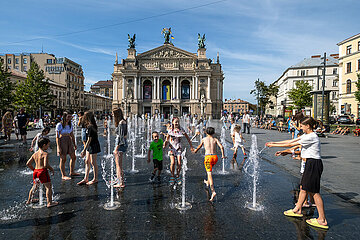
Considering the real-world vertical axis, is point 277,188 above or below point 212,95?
below

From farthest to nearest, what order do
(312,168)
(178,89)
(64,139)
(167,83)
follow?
(167,83)
(178,89)
(64,139)
(312,168)

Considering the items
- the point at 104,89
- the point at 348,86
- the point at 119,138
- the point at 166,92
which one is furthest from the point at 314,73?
the point at 104,89

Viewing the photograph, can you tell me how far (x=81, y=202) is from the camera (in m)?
4.87

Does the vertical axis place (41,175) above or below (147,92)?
below

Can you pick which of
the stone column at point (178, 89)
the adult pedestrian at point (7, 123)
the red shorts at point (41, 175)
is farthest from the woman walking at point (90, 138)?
the stone column at point (178, 89)

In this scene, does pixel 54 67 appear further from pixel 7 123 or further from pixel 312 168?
pixel 312 168

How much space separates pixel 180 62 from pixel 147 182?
61.1 meters

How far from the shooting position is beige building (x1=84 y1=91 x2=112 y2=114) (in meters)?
79.7

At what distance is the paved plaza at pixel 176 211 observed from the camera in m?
3.64

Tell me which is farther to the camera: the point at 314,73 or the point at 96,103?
the point at 96,103

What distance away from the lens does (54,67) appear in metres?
64.6

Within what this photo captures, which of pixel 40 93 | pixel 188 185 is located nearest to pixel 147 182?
pixel 188 185

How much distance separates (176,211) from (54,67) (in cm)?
7214

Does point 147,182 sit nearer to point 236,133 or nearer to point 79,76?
point 236,133
